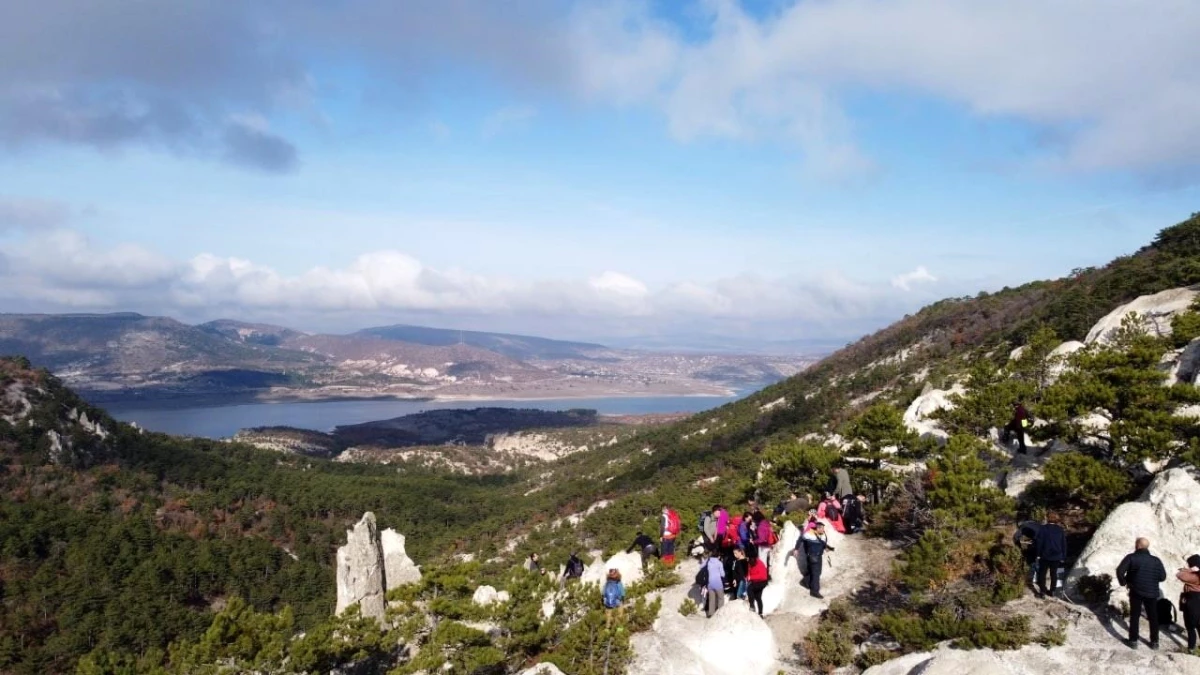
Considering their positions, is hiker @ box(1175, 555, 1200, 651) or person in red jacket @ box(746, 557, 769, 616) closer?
hiker @ box(1175, 555, 1200, 651)

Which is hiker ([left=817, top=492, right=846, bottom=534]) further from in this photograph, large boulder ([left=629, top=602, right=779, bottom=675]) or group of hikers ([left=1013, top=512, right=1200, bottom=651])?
group of hikers ([left=1013, top=512, right=1200, bottom=651])

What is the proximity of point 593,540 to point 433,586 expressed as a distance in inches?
1098

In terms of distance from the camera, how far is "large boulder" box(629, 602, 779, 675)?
11453mm

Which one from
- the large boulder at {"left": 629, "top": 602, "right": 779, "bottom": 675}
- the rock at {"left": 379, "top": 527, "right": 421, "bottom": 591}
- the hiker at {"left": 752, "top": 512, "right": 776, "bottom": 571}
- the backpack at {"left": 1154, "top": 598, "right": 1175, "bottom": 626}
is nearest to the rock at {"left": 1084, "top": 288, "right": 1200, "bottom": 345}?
the hiker at {"left": 752, "top": 512, "right": 776, "bottom": 571}

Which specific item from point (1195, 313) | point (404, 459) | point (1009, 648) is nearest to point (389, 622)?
point (1009, 648)

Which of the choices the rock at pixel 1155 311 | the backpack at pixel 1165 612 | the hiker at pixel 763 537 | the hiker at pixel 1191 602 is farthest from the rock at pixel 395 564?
the rock at pixel 1155 311

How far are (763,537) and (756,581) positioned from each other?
6.59ft

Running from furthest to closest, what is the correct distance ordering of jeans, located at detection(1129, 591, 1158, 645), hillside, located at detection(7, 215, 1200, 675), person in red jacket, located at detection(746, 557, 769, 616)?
person in red jacket, located at detection(746, 557, 769, 616), hillside, located at detection(7, 215, 1200, 675), jeans, located at detection(1129, 591, 1158, 645)

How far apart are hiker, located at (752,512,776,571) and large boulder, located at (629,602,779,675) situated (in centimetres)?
259

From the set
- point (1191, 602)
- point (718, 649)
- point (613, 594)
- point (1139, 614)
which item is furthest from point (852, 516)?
point (1191, 602)

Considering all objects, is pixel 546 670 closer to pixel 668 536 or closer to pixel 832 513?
pixel 668 536

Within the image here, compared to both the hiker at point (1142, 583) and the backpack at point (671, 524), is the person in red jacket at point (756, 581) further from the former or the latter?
the hiker at point (1142, 583)

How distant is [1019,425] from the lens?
16.5m

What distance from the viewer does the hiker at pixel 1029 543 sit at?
Result: 35.6ft
